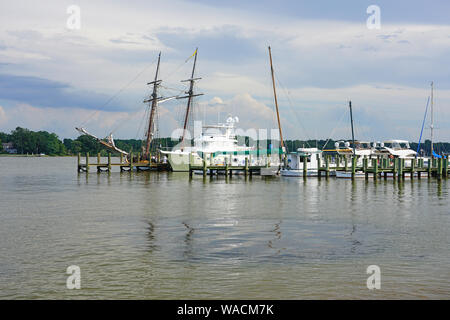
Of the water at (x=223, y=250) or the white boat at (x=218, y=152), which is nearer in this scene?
the water at (x=223, y=250)

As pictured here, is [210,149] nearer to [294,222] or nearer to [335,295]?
[294,222]

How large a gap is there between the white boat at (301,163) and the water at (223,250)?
3587 centimetres

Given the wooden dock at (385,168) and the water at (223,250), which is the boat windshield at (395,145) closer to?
the wooden dock at (385,168)

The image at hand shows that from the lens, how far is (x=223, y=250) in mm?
18266

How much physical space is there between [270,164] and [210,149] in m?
10.5

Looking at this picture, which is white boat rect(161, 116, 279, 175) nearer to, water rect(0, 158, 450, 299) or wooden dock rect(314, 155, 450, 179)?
wooden dock rect(314, 155, 450, 179)

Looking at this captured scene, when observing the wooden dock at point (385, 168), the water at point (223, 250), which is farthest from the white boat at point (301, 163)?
the water at point (223, 250)

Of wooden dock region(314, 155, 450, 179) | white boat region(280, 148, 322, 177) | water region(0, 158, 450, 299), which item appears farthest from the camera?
white boat region(280, 148, 322, 177)

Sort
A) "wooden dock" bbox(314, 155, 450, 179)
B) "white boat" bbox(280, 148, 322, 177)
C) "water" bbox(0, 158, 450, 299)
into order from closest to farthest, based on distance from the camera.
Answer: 1. "water" bbox(0, 158, 450, 299)
2. "wooden dock" bbox(314, 155, 450, 179)
3. "white boat" bbox(280, 148, 322, 177)

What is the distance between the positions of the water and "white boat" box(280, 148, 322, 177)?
118ft

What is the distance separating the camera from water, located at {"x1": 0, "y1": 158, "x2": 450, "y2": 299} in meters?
13.5

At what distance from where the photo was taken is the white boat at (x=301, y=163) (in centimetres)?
6969

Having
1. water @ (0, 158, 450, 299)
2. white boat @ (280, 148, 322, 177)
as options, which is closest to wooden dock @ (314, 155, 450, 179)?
white boat @ (280, 148, 322, 177)
